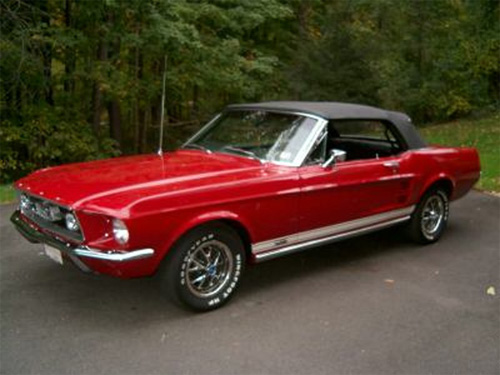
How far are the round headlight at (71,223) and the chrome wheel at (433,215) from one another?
384 centimetres

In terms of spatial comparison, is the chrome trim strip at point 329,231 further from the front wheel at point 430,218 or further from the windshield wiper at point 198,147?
the windshield wiper at point 198,147

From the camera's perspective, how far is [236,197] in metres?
4.49

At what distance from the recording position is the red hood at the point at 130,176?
417 cm

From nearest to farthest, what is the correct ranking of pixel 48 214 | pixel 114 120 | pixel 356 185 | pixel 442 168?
pixel 48 214, pixel 356 185, pixel 442 168, pixel 114 120

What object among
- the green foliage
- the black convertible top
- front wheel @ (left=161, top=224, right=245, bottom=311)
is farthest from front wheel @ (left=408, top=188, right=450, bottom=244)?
the green foliage

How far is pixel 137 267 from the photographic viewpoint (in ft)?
13.2

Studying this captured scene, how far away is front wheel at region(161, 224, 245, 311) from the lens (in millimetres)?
4262

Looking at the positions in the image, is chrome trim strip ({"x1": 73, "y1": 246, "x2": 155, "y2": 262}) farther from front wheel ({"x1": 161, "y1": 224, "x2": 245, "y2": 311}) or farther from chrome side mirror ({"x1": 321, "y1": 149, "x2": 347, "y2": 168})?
chrome side mirror ({"x1": 321, "y1": 149, "x2": 347, "y2": 168})

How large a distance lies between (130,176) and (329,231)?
1880 mm

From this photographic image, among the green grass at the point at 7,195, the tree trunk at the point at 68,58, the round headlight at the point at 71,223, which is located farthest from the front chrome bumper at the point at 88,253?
the tree trunk at the point at 68,58

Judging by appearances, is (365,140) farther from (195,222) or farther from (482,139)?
(482,139)

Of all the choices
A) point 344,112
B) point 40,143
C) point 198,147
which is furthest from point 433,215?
point 40,143

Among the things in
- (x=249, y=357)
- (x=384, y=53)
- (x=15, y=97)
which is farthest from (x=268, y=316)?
(x=384, y=53)

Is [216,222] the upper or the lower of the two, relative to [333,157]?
lower
